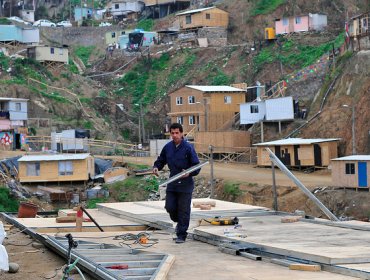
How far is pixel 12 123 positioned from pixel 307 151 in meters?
20.9

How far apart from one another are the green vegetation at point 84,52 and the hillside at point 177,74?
78cm

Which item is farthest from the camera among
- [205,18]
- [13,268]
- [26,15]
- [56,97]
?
[26,15]

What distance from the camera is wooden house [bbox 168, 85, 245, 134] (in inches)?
2095

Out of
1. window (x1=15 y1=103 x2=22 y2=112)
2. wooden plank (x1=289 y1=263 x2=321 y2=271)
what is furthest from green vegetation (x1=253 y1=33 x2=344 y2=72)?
wooden plank (x1=289 y1=263 x2=321 y2=271)

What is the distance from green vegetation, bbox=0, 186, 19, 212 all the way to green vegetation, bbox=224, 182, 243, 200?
9.72 m

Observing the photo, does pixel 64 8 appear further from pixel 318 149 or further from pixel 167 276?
pixel 167 276

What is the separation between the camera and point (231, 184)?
37.4m

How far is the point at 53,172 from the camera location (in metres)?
44.8

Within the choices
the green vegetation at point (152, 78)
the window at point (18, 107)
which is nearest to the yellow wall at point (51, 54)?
the green vegetation at point (152, 78)

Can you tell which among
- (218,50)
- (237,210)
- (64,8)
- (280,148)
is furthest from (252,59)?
(237,210)

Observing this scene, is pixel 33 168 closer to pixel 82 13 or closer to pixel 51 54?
pixel 51 54

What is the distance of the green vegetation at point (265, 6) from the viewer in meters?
71.2

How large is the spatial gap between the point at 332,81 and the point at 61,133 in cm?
1789

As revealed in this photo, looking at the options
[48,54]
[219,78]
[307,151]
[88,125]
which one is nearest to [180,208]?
[307,151]
